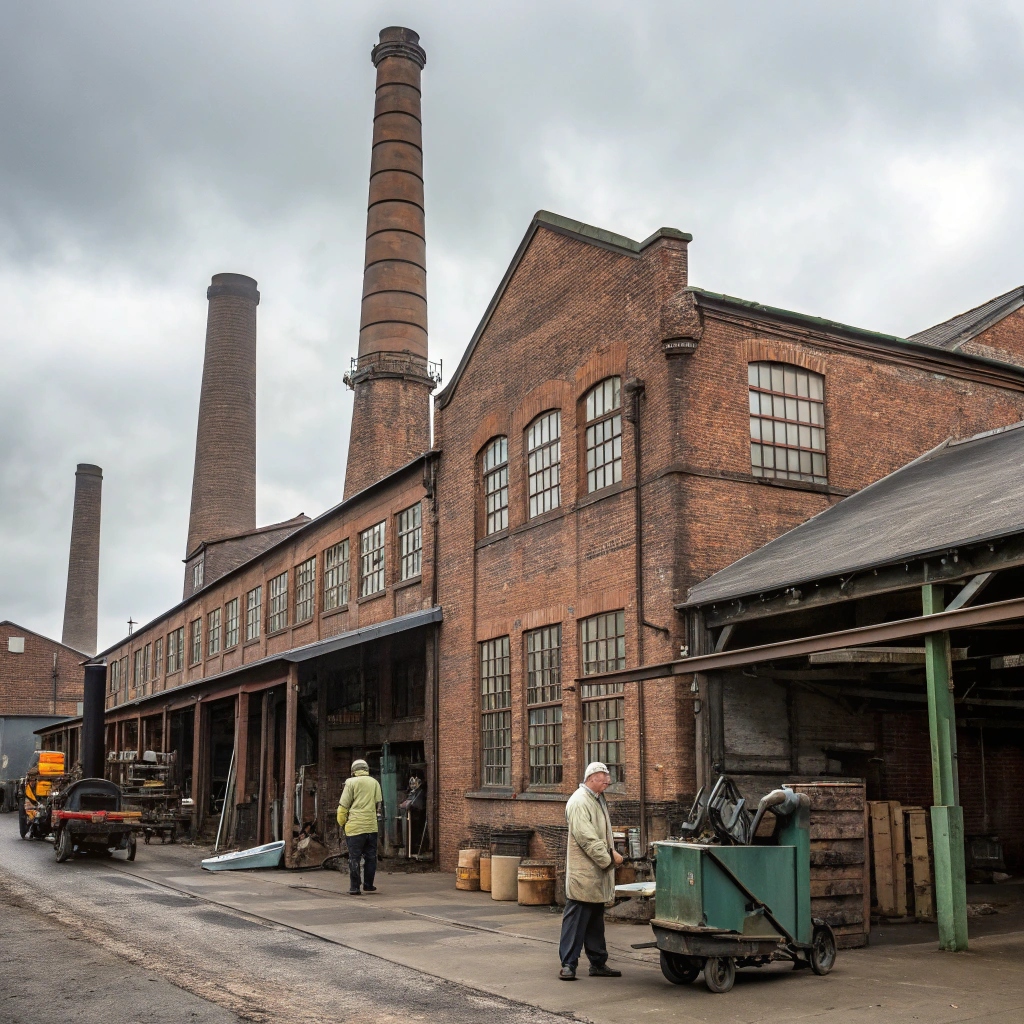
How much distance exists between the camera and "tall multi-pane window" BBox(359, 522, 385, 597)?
2442 cm

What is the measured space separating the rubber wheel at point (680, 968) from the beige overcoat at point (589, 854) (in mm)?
614

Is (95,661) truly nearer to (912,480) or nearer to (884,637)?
(912,480)

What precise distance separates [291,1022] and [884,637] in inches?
224

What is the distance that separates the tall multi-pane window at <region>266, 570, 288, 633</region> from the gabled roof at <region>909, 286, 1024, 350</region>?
16.9 meters

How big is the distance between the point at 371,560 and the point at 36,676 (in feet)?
136

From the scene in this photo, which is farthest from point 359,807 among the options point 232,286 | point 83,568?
point 83,568

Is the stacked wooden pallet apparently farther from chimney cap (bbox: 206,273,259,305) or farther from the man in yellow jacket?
chimney cap (bbox: 206,273,259,305)

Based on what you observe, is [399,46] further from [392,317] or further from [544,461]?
[544,461]

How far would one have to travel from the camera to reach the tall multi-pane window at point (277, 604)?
30672 mm

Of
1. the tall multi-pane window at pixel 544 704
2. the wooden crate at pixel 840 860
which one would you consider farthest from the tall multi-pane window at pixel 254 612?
the wooden crate at pixel 840 860

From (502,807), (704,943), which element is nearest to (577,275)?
(502,807)

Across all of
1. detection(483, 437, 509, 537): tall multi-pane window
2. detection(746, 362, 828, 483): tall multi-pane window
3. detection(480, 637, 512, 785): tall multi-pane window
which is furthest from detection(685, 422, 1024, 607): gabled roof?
detection(483, 437, 509, 537): tall multi-pane window

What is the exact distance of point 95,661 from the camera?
177 feet

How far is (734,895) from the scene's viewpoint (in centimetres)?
848
